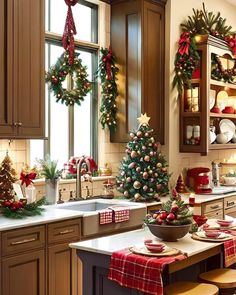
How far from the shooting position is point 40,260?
3828 millimetres

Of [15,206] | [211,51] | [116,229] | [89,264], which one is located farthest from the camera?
[211,51]

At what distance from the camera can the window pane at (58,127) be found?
5.18m

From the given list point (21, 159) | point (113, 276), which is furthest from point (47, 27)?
point (113, 276)

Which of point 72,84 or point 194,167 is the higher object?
point 72,84

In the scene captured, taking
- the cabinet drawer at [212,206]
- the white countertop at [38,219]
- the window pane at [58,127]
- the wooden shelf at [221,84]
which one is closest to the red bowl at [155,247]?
the white countertop at [38,219]

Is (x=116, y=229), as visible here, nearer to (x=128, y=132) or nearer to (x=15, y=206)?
(x=15, y=206)

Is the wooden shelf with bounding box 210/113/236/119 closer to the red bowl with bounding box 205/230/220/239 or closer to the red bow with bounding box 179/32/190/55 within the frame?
the red bow with bounding box 179/32/190/55

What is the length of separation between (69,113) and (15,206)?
1650mm

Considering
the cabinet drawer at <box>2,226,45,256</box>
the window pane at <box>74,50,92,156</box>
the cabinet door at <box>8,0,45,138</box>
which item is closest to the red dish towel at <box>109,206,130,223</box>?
the cabinet drawer at <box>2,226,45,256</box>

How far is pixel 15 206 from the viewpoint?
3.98 m

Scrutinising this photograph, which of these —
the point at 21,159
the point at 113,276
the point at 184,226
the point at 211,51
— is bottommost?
the point at 113,276

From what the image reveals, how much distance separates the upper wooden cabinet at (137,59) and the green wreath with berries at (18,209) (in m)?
1.81

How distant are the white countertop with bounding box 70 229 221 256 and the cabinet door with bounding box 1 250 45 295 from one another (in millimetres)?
705

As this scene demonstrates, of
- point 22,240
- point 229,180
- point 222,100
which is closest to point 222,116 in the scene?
point 222,100
